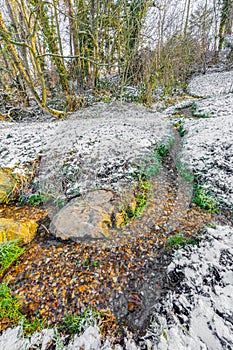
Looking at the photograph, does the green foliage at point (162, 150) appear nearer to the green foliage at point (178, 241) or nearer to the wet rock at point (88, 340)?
the green foliage at point (178, 241)

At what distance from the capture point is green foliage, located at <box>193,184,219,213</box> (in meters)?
2.81

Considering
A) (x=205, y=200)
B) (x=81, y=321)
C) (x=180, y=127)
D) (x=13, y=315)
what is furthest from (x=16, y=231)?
(x=180, y=127)

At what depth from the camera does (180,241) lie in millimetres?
2354

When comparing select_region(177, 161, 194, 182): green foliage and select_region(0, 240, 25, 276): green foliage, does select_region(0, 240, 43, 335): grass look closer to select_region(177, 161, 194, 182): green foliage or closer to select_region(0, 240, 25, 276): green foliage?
select_region(0, 240, 25, 276): green foliage

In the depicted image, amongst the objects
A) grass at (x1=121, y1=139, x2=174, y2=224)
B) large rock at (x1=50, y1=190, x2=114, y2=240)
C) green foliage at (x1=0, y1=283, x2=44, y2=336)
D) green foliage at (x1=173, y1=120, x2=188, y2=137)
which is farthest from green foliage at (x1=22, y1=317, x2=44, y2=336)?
green foliage at (x1=173, y1=120, x2=188, y2=137)

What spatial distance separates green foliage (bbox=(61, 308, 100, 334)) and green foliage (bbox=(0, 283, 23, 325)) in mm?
454

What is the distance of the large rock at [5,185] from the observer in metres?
2.93

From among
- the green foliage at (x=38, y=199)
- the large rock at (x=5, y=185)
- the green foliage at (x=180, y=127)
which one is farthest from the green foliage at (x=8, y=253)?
the green foliage at (x=180, y=127)

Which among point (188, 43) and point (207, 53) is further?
point (207, 53)

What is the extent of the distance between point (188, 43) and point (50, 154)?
32.8 ft

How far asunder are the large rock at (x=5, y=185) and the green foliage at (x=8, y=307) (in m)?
1.49

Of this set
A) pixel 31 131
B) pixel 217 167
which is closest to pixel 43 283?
pixel 217 167

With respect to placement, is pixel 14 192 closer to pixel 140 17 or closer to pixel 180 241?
pixel 180 241

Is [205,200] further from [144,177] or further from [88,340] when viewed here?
[88,340]
